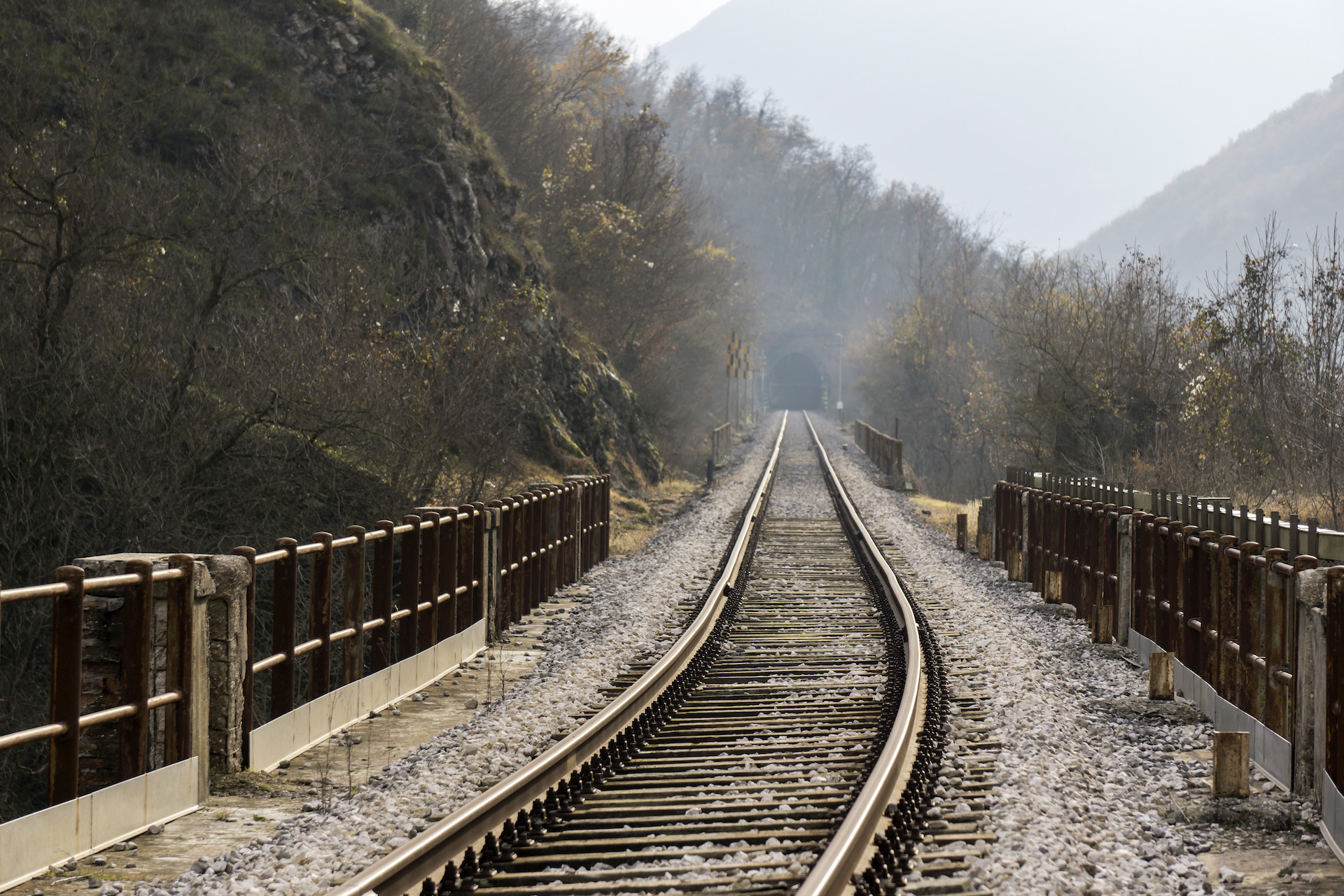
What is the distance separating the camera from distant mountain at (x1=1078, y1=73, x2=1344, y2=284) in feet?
443

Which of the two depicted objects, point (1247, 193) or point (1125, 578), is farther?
point (1247, 193)

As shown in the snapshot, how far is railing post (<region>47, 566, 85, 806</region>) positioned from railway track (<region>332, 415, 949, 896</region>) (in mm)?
1703

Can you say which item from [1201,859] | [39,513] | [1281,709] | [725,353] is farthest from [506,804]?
[725,353]

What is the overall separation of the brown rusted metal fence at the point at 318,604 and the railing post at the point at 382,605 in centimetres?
1

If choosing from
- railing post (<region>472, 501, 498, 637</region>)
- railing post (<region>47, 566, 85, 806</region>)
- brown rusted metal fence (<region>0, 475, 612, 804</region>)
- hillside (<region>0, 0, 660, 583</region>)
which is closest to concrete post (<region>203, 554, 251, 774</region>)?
brown rusted metal fence (<region>0, 475, 612, 804</region>)

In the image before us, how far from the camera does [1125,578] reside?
11164 mm

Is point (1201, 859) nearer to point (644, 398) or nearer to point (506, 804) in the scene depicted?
point (506, 804)

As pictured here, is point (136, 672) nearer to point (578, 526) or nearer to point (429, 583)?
point (429, 583)

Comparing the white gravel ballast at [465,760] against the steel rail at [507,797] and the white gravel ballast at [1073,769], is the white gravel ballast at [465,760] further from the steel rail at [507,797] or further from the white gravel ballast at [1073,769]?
the white gravel ballast at [1073,769]

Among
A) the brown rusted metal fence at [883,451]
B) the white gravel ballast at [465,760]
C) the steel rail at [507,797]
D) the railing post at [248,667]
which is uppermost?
the brown rusted metal fence at [883,451]

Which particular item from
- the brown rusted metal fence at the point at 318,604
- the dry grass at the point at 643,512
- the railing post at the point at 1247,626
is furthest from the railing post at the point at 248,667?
the dry grass at the point at 643,512

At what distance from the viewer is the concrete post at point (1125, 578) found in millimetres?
11008

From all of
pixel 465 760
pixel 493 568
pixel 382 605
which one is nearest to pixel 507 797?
pixel 465 760

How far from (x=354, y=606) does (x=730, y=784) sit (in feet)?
11.5
